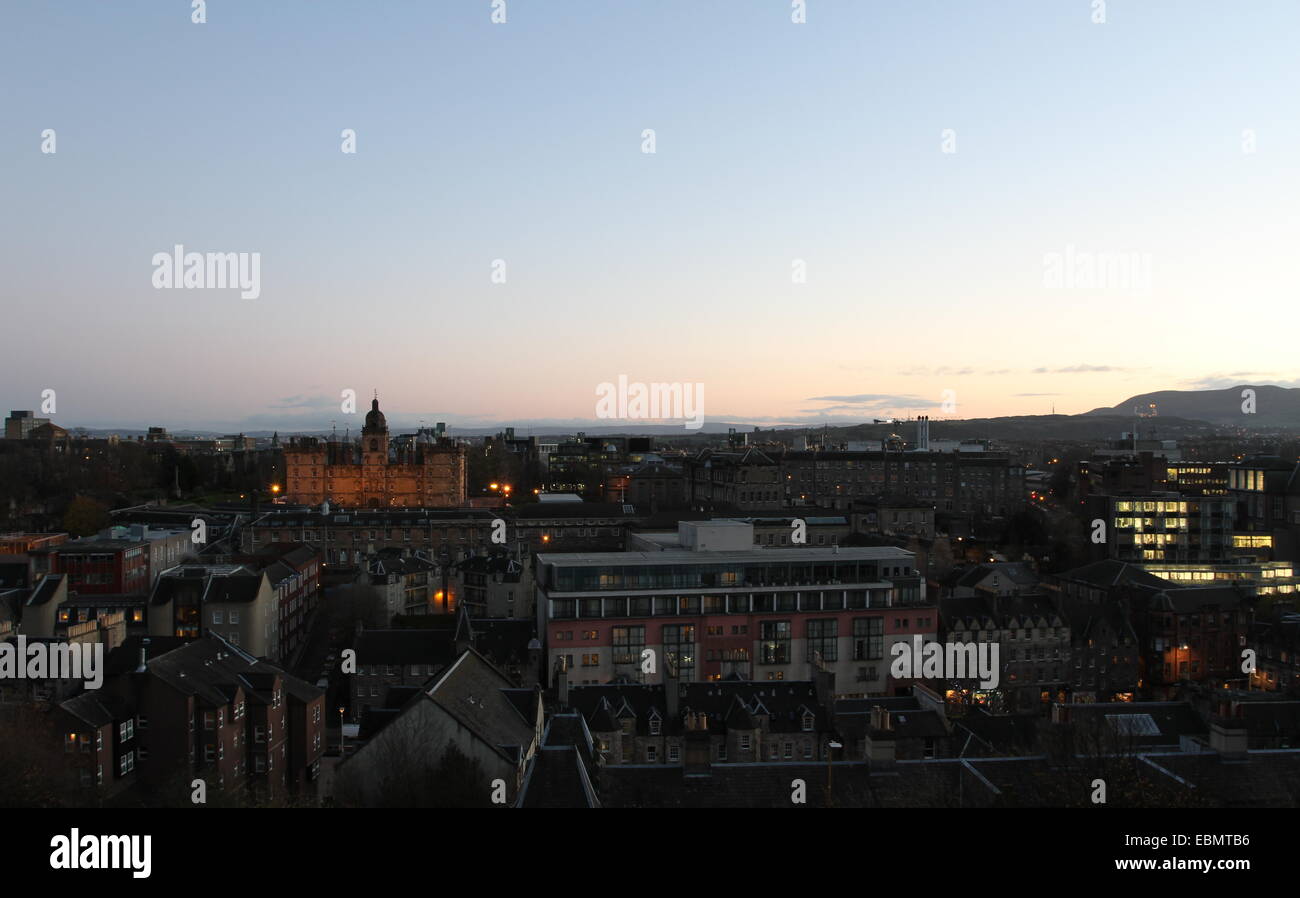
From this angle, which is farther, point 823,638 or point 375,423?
point 375,423

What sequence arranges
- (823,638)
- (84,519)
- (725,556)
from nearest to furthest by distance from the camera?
(823,638)
(725,556)
(84,519)

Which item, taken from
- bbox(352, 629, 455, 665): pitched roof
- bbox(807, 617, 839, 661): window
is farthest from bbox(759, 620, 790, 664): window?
bbox(352, 629, 455, 665): pitched roof

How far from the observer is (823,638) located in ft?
121

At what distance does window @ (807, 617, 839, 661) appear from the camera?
36750 millimetres

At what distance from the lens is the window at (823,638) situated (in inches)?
1447

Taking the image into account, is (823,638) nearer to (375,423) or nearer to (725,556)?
(725,556)

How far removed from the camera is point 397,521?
188ft

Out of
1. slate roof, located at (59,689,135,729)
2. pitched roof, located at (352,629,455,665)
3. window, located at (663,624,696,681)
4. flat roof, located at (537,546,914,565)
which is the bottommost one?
window, located at (663,624,696,681)

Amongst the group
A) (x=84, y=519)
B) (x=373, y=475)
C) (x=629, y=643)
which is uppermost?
(x=373, y=475)

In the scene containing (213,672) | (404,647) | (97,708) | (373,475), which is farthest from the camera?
(373,475)

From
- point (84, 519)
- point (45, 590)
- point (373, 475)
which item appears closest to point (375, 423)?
point (373, 475)

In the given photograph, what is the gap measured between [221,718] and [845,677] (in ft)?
70.5

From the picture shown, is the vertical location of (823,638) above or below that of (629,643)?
below

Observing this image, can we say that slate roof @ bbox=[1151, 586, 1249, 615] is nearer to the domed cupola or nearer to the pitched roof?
the pitched roof
